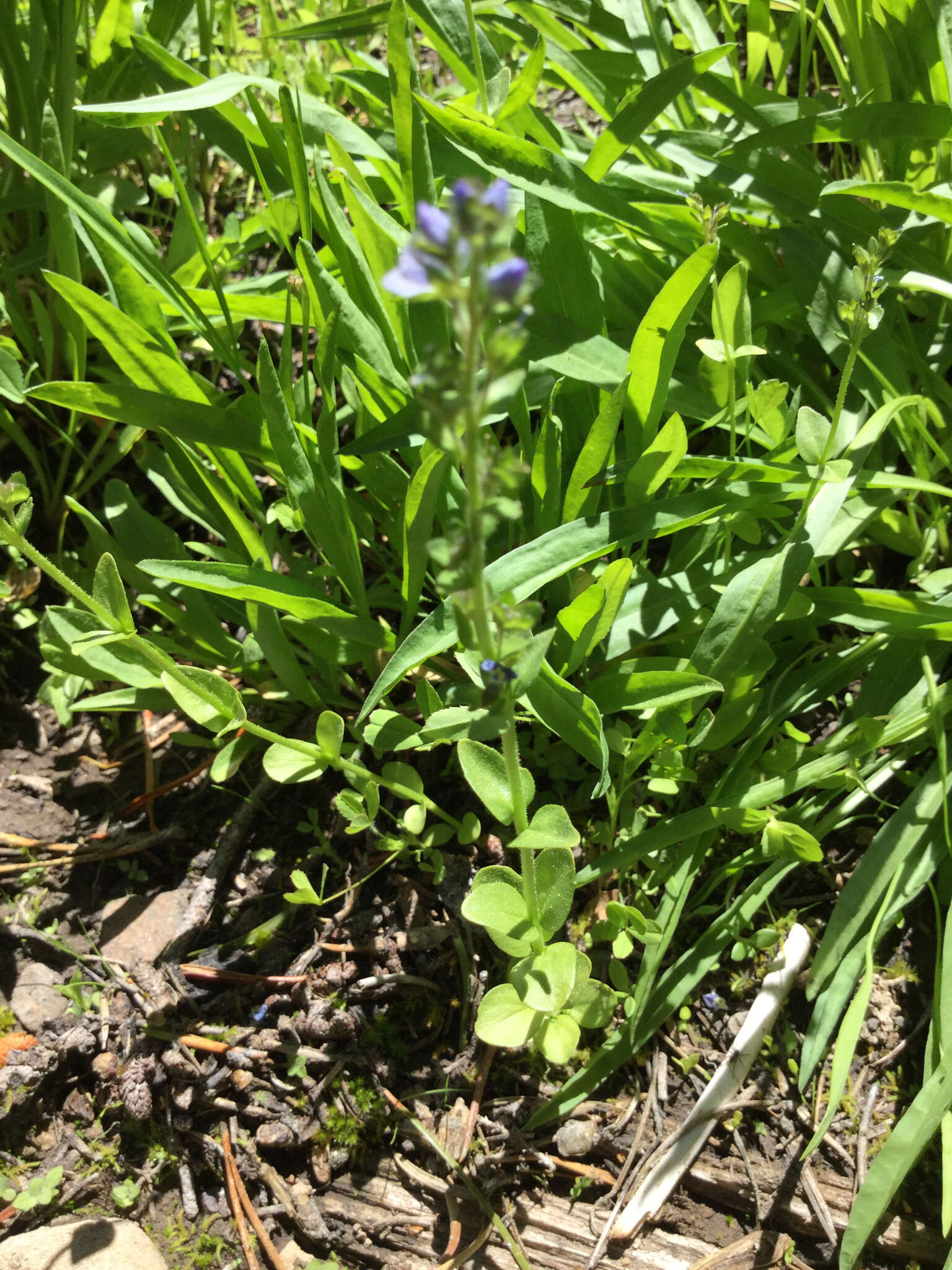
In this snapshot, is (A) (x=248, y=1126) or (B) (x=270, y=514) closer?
(A) (x=248, y=1126)

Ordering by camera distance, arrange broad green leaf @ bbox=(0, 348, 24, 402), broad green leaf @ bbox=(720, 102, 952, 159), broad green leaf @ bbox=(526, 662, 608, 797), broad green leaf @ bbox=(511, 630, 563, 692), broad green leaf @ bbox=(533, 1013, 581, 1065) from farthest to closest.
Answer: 1. broad green leaf @ bbox=(0, 348, 24, 402)
2. broad green leaf @ bbox=(720, 102, 952, 159)
3. broad green leaf @ bbox=(526, 662, 608, 797)
4. broad green leaf @ bbox=(533, 1013, 581, 1065)
5. broad green leaf @ bbox=(511, 630, 563, 692)

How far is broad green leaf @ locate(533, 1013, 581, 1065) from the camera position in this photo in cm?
140

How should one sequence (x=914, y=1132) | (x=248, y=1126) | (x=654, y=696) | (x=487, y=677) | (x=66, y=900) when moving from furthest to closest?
(x=66, y=900)
(x=248, y=1126)
(x=654, y=696)
(x=914, y=1132)
(x=487, y=677)

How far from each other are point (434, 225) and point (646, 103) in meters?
1.22

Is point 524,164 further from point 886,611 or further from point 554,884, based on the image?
point 554,884

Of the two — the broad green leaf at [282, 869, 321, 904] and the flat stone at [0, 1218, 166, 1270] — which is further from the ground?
the broad green leaf at [282, 869, 321, 904]

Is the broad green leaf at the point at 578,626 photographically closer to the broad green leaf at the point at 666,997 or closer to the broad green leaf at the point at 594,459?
the broad green leaf at the point at 594,459

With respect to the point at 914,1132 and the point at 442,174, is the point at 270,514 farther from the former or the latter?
the point at 914,1132

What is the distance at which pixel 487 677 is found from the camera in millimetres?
1010

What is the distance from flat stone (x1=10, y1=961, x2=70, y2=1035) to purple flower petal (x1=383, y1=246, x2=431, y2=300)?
1.62 metres

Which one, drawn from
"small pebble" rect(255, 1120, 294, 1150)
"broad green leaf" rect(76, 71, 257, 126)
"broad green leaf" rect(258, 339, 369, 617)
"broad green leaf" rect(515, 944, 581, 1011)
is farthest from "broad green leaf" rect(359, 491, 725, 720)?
"broad green leaf" rect(76, 71, 257, 126)

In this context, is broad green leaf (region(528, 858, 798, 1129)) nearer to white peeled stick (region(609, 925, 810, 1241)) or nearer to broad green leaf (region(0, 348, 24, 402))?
white peeled stick (region(609, 925, 810, 1241))

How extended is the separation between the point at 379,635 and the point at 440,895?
20.2 inches

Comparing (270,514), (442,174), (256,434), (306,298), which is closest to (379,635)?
(270,514)
